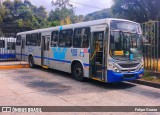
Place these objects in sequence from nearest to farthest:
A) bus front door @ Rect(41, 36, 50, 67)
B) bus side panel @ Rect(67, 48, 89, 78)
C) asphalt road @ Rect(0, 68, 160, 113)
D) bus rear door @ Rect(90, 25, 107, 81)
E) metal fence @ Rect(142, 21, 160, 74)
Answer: asphalt road @ Rect(0, 68, 160, 113) → bus rear door @ Rect(90, 25, 107, 81) → bus side panel @ Rect(67, 48, 89, 78) → metal fence @ Rect(142, 21, 160, 74) → bus front door @ Rect(41, 36, 50, 67)

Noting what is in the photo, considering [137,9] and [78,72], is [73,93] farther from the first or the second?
[137,9]

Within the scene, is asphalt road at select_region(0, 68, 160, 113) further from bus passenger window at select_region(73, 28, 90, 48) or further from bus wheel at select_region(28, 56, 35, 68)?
bus wheel at select_region(28, 56, 35, 68)

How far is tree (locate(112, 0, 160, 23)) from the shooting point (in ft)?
91.1

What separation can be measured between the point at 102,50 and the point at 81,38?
5.53 feet

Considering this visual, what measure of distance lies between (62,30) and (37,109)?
694 cm

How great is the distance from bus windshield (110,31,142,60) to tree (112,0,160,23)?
18213 mm

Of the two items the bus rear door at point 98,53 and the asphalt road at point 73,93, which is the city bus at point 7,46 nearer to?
the asphalt road at point 73,93

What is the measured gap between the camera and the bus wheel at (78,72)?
11579mm

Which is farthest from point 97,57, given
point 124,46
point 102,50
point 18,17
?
point 18,17

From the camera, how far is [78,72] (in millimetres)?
11734

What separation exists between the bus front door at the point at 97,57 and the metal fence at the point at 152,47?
2.83 meters

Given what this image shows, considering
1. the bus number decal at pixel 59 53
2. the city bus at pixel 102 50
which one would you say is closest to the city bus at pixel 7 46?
the bus number decal at pixel 59 53

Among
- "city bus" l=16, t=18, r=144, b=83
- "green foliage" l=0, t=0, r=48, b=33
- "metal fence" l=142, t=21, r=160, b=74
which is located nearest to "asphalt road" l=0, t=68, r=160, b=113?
"city bus" l=16, t=18, r=144, b=83

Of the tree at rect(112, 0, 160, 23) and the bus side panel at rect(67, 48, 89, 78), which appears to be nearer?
the bus side panel at rect(67, 48, 89, 78)
